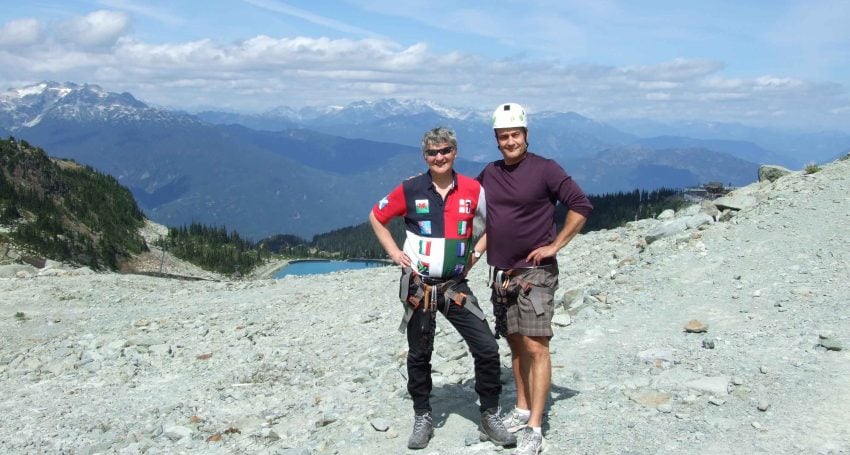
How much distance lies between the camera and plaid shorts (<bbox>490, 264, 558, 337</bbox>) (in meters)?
6.43

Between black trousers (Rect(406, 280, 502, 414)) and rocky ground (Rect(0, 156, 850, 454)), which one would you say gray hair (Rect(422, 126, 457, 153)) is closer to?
black trousers (Rect(406, 280, 502, 414))

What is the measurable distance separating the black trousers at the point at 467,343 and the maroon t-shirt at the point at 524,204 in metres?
0.66

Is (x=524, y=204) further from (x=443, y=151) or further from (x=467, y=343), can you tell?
(x=467, y=343)

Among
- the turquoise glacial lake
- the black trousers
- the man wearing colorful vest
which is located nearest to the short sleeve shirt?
the man wearing colorful vest

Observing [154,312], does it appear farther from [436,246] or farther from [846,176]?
[846,176]

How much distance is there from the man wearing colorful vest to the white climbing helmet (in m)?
0.50

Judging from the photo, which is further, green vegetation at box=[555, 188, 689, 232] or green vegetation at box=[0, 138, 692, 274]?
green vegetation at box=[555, 188, 689, 232]

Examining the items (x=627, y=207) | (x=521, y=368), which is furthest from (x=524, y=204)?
(x=627, y=207)

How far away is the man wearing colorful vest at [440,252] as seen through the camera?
6555mm

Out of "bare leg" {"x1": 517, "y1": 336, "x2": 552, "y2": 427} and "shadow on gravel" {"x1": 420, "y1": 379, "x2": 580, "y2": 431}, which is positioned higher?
"bare leg" {"x1": 517, "y1": 336, "x2": 552, "y2": 427}

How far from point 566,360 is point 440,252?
4258mm

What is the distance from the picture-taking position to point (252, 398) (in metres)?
11.7

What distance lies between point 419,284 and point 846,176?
742 inches

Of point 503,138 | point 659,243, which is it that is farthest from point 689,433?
point 659,243
